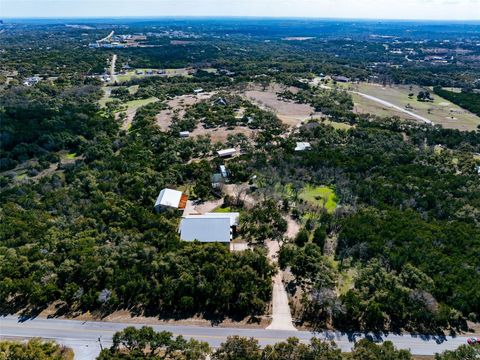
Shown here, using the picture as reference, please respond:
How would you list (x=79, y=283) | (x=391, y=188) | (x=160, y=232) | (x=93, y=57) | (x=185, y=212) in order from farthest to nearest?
(x=93, y=57) → (x=391, y=188) → (x=185, y=212) → (x=160, y=232) → (x=79, y=283)

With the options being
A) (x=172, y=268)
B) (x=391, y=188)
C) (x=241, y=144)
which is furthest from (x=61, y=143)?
(x=391, y=188)

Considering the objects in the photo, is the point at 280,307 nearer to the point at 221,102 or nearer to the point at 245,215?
the point at 245,215

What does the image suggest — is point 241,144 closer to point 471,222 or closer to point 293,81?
point 471,222

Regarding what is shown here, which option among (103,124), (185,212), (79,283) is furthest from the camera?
(103,124)

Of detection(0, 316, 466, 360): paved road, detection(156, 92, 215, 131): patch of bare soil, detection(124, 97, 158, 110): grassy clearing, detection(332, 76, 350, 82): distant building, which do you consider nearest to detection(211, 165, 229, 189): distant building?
detection(0, 316, 466, 360): paved road

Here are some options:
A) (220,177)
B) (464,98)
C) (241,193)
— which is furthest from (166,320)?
(464,98)

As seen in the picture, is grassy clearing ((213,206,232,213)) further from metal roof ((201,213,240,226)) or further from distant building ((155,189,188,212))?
distant building ((155,189,188,212))
